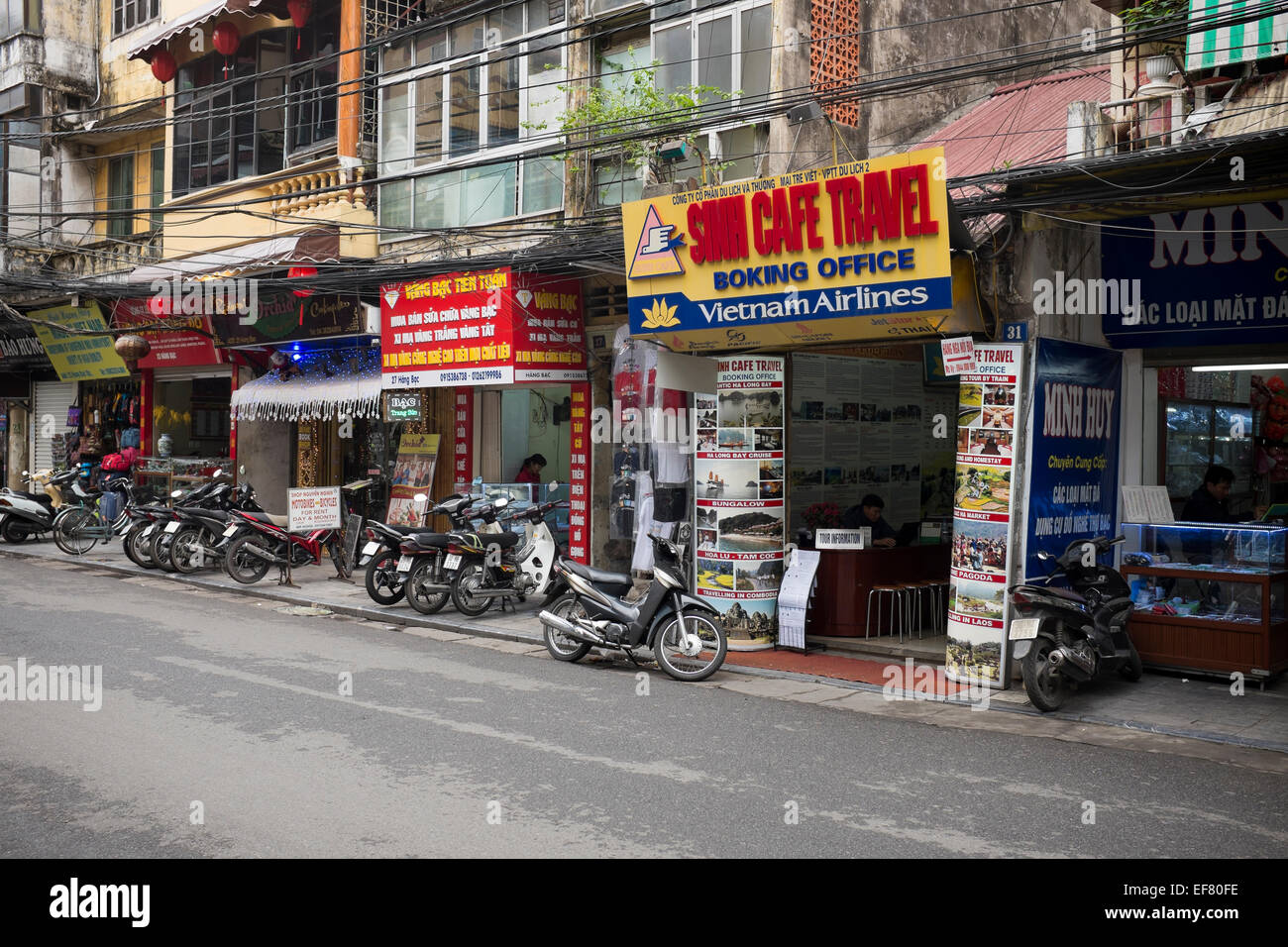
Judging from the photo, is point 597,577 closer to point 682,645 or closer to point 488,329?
point 682,645

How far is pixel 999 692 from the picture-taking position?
30.6ft

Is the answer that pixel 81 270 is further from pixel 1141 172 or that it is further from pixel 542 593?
pixel 1141 172

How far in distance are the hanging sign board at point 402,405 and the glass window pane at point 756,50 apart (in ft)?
22.1

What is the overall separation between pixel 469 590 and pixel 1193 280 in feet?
26.8

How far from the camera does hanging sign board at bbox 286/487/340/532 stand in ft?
50.5

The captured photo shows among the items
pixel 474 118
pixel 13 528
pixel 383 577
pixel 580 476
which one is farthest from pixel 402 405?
pixel 13 528

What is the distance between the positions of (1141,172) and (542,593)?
27.2 ft

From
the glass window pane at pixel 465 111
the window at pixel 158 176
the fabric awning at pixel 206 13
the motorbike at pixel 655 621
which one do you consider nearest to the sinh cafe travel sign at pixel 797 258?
the motorbike at pixel 655 621

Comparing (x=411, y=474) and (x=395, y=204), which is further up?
(x=395, y=204)

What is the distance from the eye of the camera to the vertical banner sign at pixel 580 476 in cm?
1482

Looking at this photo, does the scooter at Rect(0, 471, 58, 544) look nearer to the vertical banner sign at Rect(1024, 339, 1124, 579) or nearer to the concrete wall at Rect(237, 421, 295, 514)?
the concrete wall at Rect(237, 421, 295, 514)

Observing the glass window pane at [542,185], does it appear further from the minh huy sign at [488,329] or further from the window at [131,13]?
the window at [131,13]

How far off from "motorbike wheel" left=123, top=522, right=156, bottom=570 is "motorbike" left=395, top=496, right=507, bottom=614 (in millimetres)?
5586

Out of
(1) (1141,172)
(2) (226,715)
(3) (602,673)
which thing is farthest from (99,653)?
(1) (1141,172)
